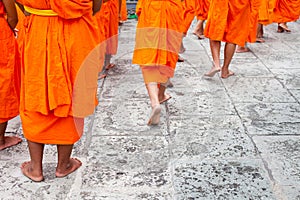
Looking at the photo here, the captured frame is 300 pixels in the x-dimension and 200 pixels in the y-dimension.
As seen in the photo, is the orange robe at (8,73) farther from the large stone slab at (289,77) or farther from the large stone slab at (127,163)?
the large stone slab at (289,77)

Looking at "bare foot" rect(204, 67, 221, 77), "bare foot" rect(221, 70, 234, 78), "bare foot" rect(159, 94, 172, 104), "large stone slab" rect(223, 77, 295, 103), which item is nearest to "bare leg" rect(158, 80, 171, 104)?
"bare foot" rect(159, 94, 172, 104)

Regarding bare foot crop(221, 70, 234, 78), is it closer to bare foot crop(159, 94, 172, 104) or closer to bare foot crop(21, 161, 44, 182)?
bare foot crop(159, 94, 172, 104)

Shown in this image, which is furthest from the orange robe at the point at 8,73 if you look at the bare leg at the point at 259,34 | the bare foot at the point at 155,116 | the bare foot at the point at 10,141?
the bare leg at the point at 259,34

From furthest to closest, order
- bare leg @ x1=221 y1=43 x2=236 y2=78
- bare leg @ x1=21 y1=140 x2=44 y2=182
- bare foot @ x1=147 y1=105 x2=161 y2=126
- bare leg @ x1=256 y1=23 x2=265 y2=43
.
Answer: bare leg @ x1=256 y1=23 x2=265 y2=43
bare leg @ x1=221 y1=43 x2=236 y2=78
bare foot @ x1=147 y1=105 x2=161 y2=126
bare leg @ x1=21 y1=140 x2=44 y2=182

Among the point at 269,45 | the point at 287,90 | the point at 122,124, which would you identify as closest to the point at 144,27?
the point at 122,124

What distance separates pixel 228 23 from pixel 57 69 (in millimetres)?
3025

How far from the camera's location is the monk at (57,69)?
267 centimetres

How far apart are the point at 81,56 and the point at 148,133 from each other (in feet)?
4.22

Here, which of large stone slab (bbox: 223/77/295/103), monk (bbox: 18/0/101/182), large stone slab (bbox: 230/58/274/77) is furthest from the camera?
large stone slab (bbox: 230/58/274/77)

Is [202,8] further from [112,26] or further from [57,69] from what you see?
[57,69]

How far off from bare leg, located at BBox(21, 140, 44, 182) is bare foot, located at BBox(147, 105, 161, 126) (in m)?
1.16

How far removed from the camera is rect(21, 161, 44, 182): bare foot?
306 cm

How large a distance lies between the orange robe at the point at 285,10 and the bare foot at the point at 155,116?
14.0 ft

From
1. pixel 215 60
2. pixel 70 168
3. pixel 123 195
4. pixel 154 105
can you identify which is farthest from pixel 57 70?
pixel 215 60
